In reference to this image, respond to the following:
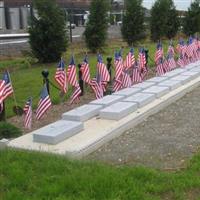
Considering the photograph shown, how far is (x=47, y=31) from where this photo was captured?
17875 millimetres

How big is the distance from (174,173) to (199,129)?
2.08 meters

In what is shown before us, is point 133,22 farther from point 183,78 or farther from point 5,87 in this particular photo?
point 5,87

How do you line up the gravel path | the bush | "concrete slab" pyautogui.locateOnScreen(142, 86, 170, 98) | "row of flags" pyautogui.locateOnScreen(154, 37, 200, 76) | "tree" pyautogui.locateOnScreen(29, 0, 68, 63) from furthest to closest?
"tree" pyautogui.locateOnScreen(29, 0, 68, 63), "row of flags" pyautogui.locateOnScreen(154, 37, 200, 76), "concrete slab" pyautogui.locateOnScreen(142, 86, 170, 98), the bush, the gravel path

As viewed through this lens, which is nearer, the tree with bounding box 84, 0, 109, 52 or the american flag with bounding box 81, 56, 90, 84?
the american flag with bounding box 81, 56, 90, 84

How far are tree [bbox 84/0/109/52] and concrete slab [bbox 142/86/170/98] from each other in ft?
41.3

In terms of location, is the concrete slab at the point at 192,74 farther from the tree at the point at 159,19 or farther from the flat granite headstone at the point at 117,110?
the tree at the point at 159,19

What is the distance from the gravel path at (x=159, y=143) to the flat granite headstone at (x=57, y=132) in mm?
480

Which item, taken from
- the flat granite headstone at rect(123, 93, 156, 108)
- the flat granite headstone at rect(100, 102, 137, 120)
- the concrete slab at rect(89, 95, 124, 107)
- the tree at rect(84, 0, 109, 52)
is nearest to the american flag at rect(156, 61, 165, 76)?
the flat granite headstone at rect(123, 93, 156, 108)

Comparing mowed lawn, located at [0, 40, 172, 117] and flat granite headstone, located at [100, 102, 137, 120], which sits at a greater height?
flat granite headstone, located at [100, 102, 137, 120]

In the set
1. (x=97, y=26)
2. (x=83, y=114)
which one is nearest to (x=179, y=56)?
(x=97, y=26)

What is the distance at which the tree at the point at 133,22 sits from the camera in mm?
26922

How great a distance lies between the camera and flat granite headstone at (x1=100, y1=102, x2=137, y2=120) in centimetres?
752

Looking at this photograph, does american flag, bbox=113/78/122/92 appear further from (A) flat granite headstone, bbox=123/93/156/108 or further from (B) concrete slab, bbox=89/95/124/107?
(B) concrete slab, bbox=89/95/124/107

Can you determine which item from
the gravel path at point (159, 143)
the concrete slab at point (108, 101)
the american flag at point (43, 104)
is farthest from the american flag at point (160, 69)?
the american flag at point (43, 104)
